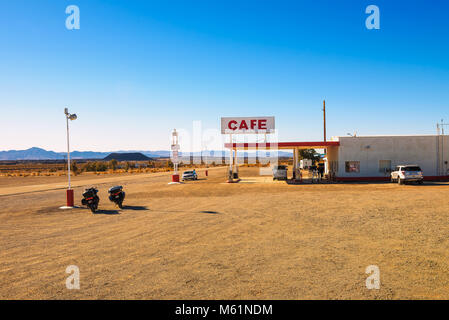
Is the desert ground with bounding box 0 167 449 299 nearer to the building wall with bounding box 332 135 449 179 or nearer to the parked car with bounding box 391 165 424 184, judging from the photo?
the parked car with bounding box 391 165 424 184

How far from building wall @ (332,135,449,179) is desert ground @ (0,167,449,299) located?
18.4 m

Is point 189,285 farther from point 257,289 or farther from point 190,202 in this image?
point 190,202

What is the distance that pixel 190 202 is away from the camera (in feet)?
58.6

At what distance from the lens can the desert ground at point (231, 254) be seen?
561 centimetres

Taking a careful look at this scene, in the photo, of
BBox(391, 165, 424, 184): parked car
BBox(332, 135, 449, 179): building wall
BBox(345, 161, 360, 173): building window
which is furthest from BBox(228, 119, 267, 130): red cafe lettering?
BBox(391, 165, 424, 184): parked car

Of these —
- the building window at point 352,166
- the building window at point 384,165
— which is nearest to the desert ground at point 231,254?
the building window at point 352,166

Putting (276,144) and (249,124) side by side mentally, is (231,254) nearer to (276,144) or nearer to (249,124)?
(276,144)

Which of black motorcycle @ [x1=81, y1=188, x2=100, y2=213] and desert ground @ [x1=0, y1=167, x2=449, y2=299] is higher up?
black motorcycle @ [x1=81, y1=188, x2=100, y2=213]

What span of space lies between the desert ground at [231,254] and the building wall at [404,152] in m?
18.4

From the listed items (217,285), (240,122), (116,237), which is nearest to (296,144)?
(240,122)

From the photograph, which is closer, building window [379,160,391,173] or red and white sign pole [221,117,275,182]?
building window [379,160,391,173]

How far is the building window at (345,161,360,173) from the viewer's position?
31.6 meters
